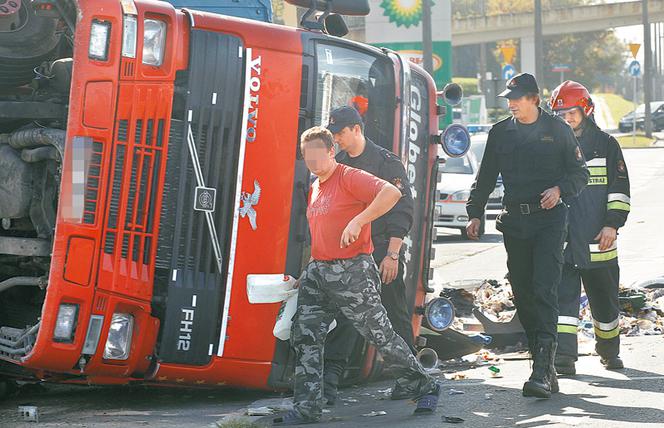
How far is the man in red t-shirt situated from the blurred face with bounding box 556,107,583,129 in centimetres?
217

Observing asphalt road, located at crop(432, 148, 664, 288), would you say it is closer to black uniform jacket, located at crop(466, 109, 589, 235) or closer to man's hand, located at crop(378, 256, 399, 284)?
black uniform jacket, located at crop(466, 109, 589, 235)

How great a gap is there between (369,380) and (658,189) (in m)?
21.8

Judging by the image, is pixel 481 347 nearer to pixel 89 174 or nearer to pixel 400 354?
pixel 400 354

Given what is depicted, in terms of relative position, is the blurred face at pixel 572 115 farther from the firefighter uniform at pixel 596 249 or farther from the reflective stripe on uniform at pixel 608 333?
the reflective stripe on uniform at pixel 608 333

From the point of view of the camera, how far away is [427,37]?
102 ft

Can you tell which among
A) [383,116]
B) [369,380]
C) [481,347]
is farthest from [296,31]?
[481,347]

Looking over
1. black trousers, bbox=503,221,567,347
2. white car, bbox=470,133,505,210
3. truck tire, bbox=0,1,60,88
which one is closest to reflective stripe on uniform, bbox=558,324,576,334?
black trousers, bbox=503,221,567,347

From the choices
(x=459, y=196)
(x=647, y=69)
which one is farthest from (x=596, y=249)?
(x=647, y=69)

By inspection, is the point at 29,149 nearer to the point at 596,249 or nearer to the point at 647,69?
the point at 596,249

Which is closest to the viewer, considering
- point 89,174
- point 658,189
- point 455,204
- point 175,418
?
point 89,174

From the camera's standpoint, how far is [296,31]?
752 centimetres


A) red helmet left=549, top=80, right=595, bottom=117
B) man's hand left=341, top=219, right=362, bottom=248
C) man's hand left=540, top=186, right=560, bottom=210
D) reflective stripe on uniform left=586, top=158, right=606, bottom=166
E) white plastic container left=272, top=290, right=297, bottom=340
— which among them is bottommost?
white plastic container left=272, top=290, right=297, bottom=340

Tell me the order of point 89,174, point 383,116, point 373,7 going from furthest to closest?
point 373,7 → point 383,116 → point 89,174

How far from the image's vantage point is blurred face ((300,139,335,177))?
681 cm
